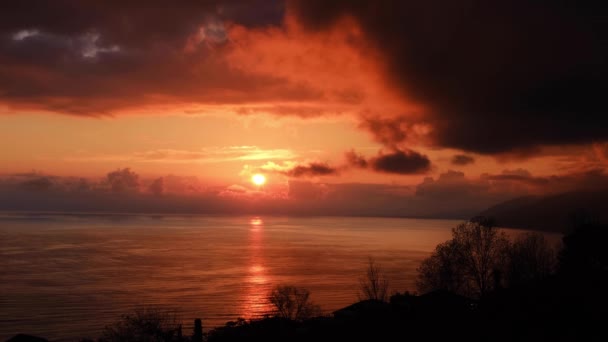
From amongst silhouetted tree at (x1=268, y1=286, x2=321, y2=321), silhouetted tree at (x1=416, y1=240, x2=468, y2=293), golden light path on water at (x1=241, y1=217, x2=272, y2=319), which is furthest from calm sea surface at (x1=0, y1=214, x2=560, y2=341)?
silhouetted tree at (x1=416, y1=240, x2=468, y2=293)

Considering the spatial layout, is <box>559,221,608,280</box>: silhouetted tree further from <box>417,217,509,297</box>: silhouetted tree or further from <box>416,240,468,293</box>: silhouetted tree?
<box>416,240,468,293</box>: silhouetted tree

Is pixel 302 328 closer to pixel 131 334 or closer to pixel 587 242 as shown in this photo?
pixel 131 334

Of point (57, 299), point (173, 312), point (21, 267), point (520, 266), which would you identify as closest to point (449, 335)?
point (520, 266)

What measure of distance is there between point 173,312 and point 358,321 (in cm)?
7084

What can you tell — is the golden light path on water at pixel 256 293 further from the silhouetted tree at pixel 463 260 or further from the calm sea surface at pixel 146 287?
the silhouetted tree at pixel 463 260

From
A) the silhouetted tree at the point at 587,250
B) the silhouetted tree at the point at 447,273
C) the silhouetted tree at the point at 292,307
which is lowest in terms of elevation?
the silhouetted tree at the point at 292,307

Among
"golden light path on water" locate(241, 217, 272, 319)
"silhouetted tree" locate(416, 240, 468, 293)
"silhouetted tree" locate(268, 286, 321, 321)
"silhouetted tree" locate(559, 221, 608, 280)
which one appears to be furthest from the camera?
"golden light path on water" locate(241, 217, 272, 319)

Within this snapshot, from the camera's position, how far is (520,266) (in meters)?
93.5

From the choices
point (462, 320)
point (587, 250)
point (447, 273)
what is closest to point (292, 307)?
point (447, 273)

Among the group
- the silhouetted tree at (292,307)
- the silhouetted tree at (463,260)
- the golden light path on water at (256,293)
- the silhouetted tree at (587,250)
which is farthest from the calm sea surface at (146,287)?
the silhouetted tree at (587,250)

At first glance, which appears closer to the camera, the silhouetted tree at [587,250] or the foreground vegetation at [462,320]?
the foreground vegetation at [462,320]

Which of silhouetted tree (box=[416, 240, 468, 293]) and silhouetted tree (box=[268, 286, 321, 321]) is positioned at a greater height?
silhouetted tree (box=[416, 240, 468, 293])

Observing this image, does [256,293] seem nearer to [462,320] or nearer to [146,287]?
[146,287]

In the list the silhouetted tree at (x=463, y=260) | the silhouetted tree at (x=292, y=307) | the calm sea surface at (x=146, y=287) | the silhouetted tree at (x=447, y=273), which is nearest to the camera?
the silhouetted tree at (x=292, y=307)
